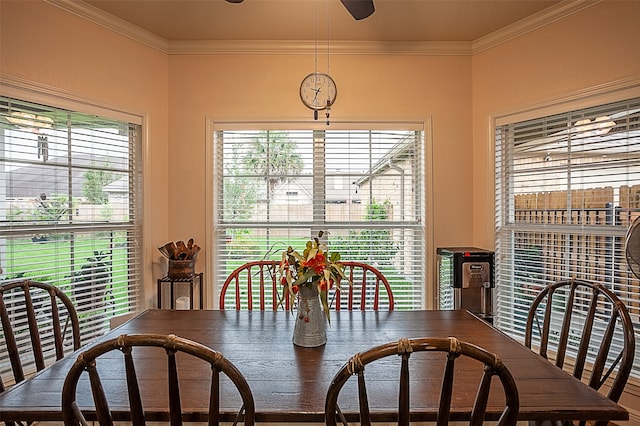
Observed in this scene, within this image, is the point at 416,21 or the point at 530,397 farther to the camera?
the point at 416,21

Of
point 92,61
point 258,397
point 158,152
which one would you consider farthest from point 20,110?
point 258,397

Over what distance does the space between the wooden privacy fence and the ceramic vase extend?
1992 mm

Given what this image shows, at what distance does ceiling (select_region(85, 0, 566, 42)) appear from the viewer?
2.55 m

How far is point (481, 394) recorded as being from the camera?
0.92 m

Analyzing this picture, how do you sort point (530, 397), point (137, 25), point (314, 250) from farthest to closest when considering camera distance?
1. point (137, 25)
2. point (314, 250)
3. point (530, 397)

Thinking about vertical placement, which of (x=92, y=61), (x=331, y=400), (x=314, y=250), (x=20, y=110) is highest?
(x=92, y=61)

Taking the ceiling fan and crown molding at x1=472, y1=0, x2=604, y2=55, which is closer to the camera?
the ceiling fan

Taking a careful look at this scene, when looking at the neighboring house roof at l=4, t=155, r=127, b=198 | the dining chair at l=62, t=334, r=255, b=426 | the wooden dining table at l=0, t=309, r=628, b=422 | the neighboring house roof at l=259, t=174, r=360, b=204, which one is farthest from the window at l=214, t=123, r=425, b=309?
the dining chair at l=62, t=334, r=255, b=426

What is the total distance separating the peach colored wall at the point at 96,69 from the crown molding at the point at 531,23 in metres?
2.61

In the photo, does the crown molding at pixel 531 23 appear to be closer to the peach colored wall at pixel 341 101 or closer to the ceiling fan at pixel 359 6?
the peach colored wall at pixel 341 101

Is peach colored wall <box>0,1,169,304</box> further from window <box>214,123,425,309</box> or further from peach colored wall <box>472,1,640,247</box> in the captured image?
peach colored wall <box>472,1,640,247</box>

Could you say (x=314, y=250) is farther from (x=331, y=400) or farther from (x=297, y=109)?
(x=297, y=109)

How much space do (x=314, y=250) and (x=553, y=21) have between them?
248 cm

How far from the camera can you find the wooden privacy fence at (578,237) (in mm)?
A: 2338
